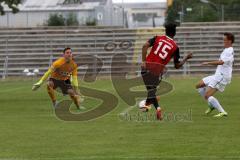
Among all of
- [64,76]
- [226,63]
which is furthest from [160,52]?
[64,76]

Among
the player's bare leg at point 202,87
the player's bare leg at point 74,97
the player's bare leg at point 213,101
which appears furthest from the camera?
the player's bare leg at point 74,97

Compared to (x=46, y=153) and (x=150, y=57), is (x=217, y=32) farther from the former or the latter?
(x=46, y=153)

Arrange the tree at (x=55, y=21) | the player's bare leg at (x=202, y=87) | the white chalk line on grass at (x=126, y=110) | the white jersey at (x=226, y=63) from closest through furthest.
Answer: the white jersey at (x=226, y=63), the player's bare leg at (x=202, y=87), the white chalk line on grass at (x=126, y=110), the tree at (x=55, y=21)

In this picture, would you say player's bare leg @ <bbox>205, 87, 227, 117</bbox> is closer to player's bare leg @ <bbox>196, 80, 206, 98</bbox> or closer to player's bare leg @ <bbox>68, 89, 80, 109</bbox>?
player's bare leg @ <bbox>196, 80, 206, 98</bbox>

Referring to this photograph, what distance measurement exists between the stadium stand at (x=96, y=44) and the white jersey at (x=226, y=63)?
25.7 m

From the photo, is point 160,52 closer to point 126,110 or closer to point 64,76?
point 126,110

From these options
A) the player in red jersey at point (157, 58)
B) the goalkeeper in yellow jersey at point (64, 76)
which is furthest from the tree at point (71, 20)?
the player in red jersey at point (157, 58)

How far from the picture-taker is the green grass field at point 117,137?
10344 mm

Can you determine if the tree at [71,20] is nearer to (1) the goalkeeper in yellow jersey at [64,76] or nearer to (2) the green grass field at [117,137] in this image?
(1) the goalkeeper in yellow jersey at [64,76]

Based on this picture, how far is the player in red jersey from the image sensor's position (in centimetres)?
1484

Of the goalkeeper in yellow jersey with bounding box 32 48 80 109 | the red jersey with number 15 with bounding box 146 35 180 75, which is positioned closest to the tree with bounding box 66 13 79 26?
the goalkeeper in yellow jersey with bounding box 32 48 80 109

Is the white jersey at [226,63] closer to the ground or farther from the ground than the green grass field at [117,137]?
farther from the ground

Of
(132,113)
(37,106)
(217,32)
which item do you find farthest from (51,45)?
(132,113)

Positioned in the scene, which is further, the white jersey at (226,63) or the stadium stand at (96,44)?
the stadium stand at (96,44)
